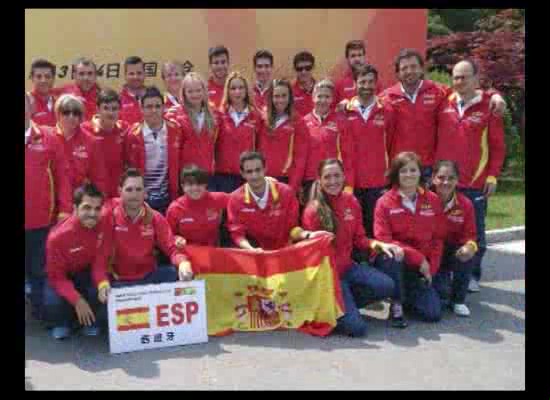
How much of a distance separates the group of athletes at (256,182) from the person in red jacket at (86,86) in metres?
Answer: 0.01

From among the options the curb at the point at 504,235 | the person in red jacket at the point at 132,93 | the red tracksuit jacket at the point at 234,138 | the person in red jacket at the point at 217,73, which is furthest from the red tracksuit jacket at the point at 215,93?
the curb at the point at 504,235

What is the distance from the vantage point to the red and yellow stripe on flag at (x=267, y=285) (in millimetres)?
5688

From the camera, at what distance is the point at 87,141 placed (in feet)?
20.7

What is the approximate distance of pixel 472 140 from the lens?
266 inches

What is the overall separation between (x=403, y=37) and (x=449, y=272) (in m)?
5.24

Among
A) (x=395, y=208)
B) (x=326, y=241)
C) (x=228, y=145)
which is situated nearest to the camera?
(x=326, y=241)

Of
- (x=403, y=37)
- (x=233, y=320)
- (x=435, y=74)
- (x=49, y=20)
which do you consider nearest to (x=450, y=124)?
(x=233, y=320)

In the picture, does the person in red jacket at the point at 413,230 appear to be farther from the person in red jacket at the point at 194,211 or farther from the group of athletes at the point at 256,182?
the person in red jacket at the point at 194,211

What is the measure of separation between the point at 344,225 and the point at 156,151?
1858 millimetres

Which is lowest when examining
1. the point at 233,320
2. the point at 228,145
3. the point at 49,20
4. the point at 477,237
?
the point at 233,320

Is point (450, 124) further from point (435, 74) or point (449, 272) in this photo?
point (435, 74)

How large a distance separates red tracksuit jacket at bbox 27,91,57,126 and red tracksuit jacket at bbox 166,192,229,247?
6.45 feet

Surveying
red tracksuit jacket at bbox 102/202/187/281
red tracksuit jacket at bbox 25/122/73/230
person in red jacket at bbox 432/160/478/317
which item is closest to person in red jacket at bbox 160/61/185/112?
red tracksuit jacket at bbox 25/122/73/230

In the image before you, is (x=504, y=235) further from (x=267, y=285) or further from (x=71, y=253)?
(x=71, y=253)
